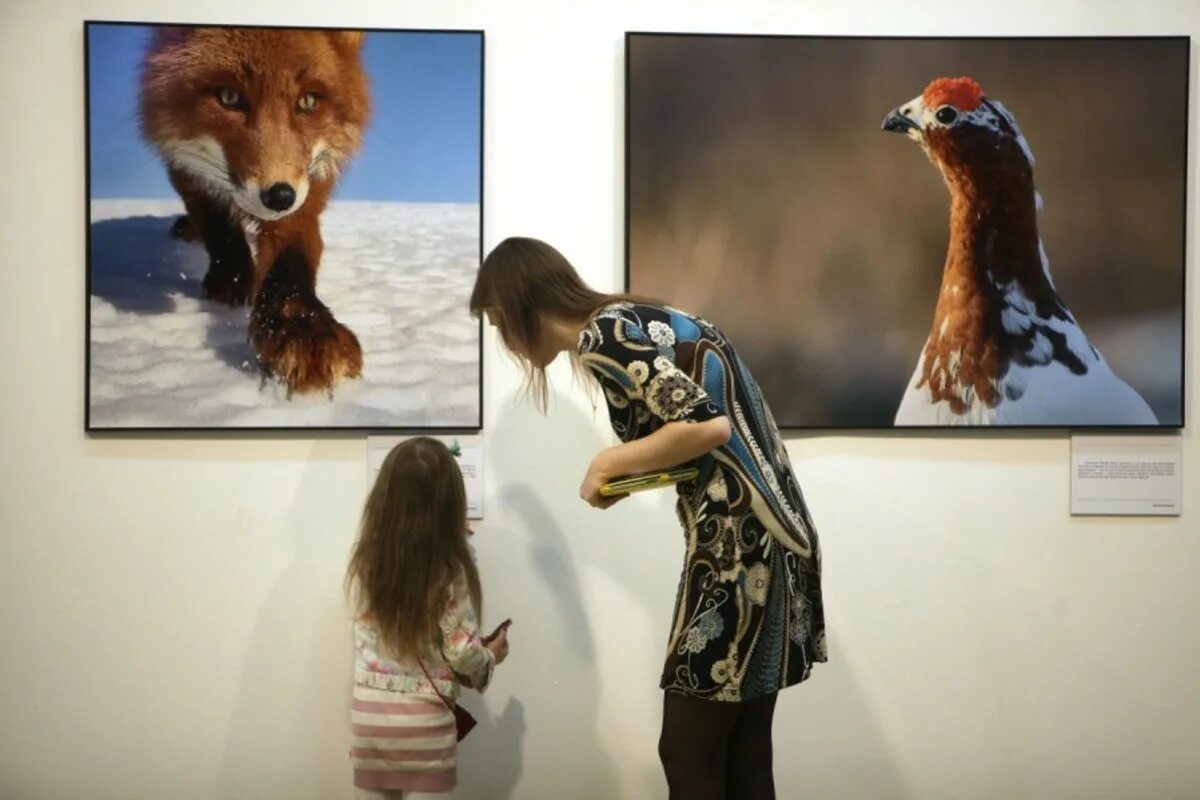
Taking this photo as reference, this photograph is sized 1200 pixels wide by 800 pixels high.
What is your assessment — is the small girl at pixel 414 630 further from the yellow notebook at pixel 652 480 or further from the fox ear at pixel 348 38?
the fox ear at pixel 348 38

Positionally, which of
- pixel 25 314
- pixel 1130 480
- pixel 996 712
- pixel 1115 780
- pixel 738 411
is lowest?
pixel 1115 780

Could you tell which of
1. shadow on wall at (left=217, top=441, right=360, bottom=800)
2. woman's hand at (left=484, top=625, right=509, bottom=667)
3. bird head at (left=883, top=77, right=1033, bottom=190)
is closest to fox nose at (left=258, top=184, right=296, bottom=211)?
shadow on wall at (left=217, top=441, right=360, bottom=800)

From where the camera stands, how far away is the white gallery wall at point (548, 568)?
2.47m

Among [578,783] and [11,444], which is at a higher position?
[11,444]

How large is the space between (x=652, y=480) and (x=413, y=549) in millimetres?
564

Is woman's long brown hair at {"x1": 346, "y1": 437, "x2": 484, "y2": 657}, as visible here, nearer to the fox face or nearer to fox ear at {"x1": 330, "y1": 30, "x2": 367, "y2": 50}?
the fox face

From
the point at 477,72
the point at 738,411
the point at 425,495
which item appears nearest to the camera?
the point at 738,411

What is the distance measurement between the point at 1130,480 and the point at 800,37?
4.17 ft

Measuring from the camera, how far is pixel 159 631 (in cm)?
248

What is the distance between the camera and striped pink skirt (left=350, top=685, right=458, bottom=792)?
205cm

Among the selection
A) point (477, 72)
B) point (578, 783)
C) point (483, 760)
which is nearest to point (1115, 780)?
point (578, 783)

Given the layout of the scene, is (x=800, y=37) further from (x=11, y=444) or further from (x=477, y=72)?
(x=11, y=444)

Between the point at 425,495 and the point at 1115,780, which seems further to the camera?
the point at 1115,780

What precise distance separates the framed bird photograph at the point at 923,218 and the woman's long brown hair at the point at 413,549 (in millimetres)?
687
